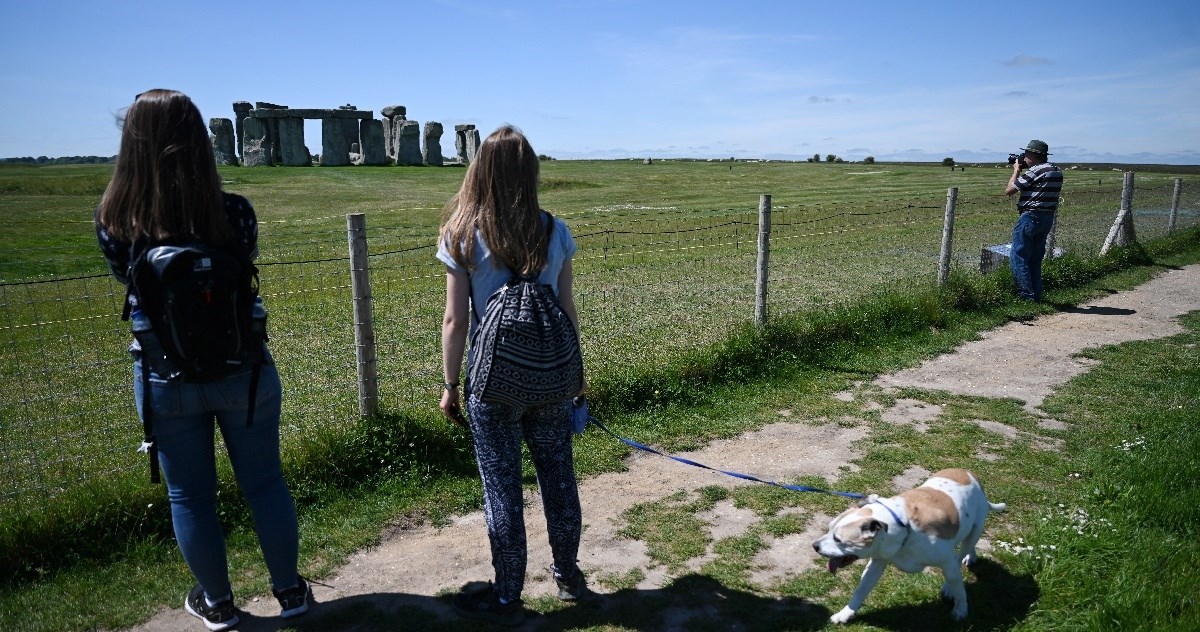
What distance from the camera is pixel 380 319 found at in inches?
380

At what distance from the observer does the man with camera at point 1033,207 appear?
10.2m

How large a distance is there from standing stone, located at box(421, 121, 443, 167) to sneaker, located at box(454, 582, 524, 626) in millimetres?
44786

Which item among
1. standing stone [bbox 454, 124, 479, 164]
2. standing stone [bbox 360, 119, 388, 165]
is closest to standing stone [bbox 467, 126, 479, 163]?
standing stone [bbox 454, 124, 479, 164]

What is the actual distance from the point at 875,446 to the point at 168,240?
4.72 meters

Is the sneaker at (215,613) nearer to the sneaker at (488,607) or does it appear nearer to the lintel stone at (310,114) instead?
the sneaker at (488,607)

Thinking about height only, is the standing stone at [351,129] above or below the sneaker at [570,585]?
above

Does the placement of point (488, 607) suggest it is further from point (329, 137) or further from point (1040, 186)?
point (329, 137)

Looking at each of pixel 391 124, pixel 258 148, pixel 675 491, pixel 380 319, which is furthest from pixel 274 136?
pixel 675 491

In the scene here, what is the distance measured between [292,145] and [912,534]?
4566cm

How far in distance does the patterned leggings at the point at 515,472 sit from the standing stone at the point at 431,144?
4486 cm

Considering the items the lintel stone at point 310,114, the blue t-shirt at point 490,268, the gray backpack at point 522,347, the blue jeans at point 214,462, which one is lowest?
the blue jeans at point 214,462

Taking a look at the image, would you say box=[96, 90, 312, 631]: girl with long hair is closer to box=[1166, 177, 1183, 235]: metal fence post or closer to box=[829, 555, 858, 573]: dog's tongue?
box=[829, 555, 858, 573]: dog's tongue

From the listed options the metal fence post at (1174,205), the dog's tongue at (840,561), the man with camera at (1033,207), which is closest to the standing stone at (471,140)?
the metal fence post at (1174,205)

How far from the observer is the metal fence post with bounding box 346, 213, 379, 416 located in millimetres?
5258
